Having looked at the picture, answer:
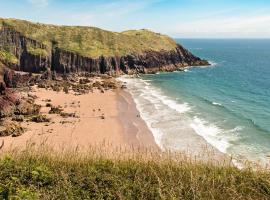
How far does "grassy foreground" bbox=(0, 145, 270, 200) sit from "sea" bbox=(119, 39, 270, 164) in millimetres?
5565

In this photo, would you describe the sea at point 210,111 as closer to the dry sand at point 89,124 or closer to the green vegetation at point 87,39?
the dry sand at point 89,124

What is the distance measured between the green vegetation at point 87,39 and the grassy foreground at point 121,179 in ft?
283

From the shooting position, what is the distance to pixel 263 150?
3681cm

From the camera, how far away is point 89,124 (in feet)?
153

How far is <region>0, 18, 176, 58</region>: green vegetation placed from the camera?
102 metres

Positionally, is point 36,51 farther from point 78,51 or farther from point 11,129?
point 11,129

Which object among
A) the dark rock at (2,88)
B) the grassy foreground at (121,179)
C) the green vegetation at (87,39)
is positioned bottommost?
the dark rock at (2,88)

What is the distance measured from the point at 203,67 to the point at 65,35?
150ft

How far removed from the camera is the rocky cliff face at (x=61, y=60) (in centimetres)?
9212

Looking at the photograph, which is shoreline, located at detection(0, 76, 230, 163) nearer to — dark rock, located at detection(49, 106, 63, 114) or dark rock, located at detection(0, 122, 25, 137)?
dark rock, located at detection(0, 122, 25, 137)

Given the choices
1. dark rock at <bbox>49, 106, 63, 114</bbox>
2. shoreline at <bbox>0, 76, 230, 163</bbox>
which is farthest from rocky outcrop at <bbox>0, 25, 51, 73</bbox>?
dark rock at <bbox>49, 106, 63, 114</bbox>

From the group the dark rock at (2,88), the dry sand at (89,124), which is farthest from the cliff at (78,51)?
the dark rock at (2,88)

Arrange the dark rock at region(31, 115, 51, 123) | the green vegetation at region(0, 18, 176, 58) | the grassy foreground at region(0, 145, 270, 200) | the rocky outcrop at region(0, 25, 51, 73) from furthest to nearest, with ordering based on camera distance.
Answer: the green vegetation at region(0, 18, 176, 58)
the rocky outcrop at region(0, 25, 51, 73)
the dark rock at region(31, 115, 51, 123)
the grassy foreground at region(0, 145, 270, 200)

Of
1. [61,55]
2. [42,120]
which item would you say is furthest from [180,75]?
[42,120]
